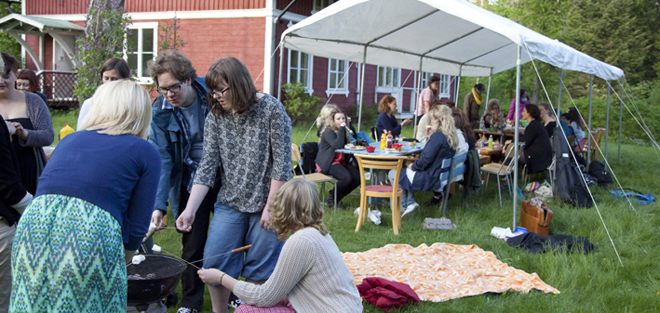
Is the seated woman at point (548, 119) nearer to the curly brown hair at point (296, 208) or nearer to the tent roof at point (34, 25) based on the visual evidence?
the curly brown hair at point (296, 208)

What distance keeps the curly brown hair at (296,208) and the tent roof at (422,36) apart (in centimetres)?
378

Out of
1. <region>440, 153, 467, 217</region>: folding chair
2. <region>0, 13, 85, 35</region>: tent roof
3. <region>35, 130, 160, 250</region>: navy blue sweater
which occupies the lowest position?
<region>440, 153, 467, 217</region>: folding chair

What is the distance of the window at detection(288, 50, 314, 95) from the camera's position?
→ 15.4 metres

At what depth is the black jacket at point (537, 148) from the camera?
24.2 ft

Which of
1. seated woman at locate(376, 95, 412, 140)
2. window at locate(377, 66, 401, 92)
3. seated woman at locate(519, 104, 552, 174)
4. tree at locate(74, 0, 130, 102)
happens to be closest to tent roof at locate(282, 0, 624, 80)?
seated woman at locate(519, 104, 552, 174)

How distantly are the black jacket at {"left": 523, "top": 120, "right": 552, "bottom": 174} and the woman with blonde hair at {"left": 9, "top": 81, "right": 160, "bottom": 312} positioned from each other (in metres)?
6.64

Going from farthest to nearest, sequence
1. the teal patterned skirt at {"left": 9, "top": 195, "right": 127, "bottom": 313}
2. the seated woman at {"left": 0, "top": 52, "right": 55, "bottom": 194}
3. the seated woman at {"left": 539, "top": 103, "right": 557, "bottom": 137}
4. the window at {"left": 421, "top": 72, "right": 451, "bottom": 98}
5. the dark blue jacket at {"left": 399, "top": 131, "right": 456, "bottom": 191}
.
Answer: the window at {"left": 421, "top": 72, "right": 451, "bottom": 98}
the seated woman at {"left": 539, "top": 103, "right": 557, "bottom": 137}
the dark blue jacket at {"left": 399, "top": 131, "right": 456, "bottom": 191}
the seated woman at {"left": 0, "top": 52, "right": 55, "bottom": 194}
the teal patterned skirt at {"left": 9, "top": 195, "right": 127, "bottom": 313}

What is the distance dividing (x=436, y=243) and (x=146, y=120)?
3820 mm

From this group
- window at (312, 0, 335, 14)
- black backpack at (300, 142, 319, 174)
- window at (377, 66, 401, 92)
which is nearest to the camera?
black backpack at (300, 142, 319, 174)

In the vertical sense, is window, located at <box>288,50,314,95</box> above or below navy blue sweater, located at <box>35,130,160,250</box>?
above

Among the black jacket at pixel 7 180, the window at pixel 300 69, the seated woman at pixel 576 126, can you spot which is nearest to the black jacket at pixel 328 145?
the black jacket at pixel 7 180

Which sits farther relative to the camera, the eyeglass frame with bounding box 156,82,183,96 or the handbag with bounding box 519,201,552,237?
the handbag with bounding box 519,201,552,237

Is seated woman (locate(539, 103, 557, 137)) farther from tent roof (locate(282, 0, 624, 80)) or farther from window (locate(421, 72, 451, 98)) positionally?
window (locate(421, 72, 451, 98))

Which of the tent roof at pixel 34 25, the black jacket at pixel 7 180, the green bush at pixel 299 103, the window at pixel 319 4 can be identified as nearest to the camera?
the black jacket at pixel 7 180
